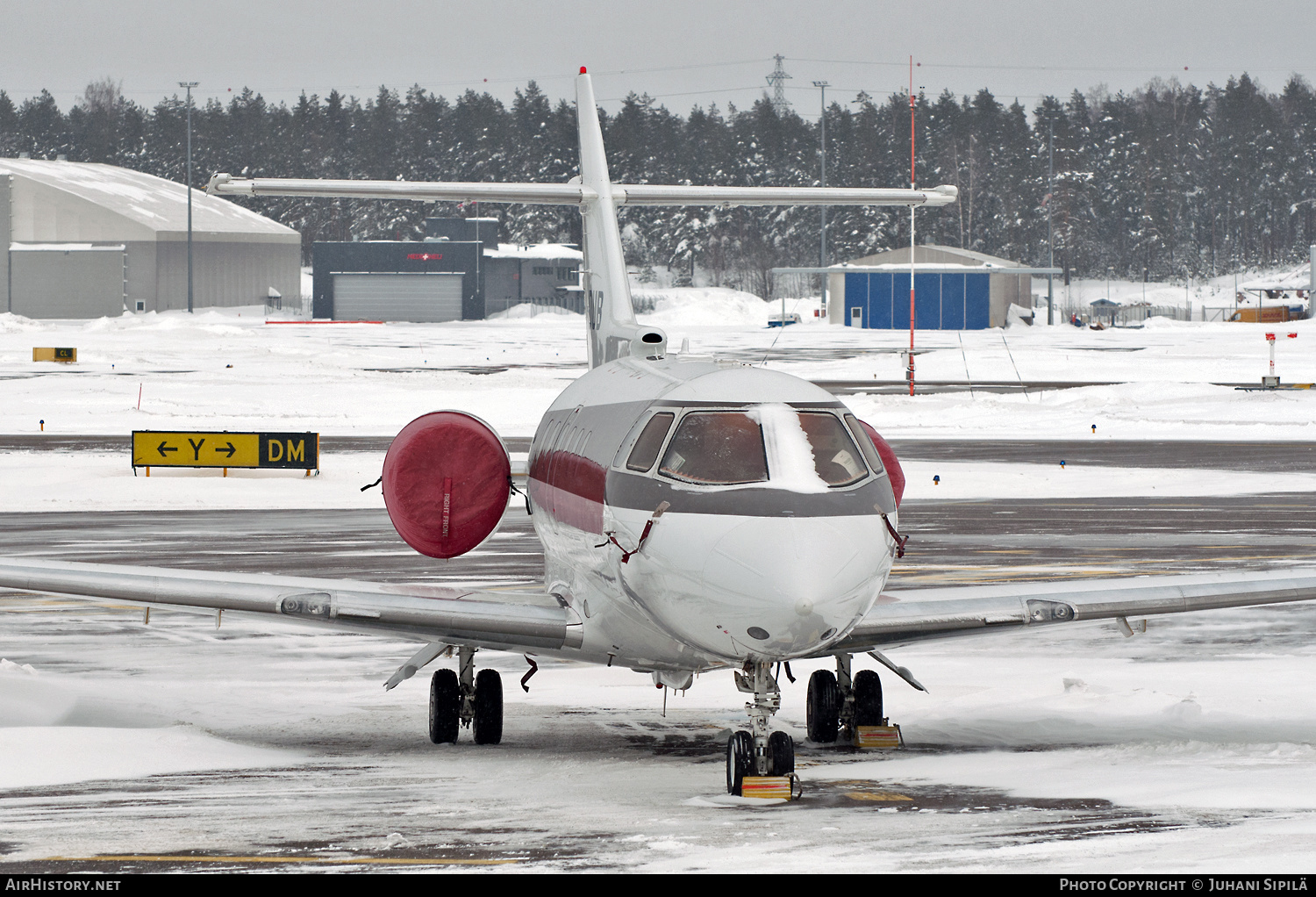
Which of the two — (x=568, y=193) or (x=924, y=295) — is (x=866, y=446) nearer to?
(x=568, y=193)

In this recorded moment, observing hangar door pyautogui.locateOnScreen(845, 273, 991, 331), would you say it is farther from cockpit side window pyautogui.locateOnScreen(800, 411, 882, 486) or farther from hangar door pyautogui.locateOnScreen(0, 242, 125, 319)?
cockpit side window pyautogui.locateOnScreen(800, 411, 882, 486)

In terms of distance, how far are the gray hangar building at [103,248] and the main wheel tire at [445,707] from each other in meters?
127

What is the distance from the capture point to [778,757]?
35.2 ft

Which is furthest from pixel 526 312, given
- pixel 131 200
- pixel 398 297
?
pixel 131 200

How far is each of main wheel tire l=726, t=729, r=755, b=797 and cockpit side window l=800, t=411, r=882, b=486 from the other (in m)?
1.82

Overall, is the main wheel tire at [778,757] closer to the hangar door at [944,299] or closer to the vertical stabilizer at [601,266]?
the vertical stabilizer at [601,266]

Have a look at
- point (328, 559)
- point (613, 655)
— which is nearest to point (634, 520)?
point (613, 655)

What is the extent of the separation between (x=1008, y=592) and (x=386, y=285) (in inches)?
5190

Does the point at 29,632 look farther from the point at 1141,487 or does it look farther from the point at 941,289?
the point at 941,289

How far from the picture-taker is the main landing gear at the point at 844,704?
13.2 m

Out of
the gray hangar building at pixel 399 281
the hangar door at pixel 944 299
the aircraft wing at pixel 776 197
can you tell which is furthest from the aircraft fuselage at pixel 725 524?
the gray hangar building at pixel 399 281

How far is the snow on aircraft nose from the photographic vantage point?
32.7 ft

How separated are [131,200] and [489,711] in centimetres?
14169

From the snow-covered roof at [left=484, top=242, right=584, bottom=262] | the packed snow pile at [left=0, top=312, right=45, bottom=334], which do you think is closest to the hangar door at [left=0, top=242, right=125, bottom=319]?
the packed snow pile at [left=0, top=312, right=45, bottom=334]
